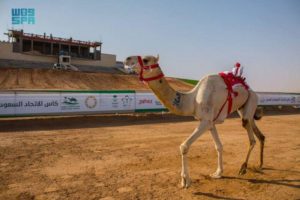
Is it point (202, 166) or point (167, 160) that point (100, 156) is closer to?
point (167, 160)

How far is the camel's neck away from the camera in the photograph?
6.74 m

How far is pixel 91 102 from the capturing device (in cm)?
1950

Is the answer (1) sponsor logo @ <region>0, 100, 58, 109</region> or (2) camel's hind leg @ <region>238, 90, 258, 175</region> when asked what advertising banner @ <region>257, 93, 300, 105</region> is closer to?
(1) sponsor logo @ <region>0, 100, 58, 109</region>

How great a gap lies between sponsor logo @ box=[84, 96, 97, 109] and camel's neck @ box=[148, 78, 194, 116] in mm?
13091

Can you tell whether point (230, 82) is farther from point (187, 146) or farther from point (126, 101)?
point (126, 101)

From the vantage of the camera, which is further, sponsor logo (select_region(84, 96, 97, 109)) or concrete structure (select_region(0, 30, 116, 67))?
concrete structure (select_region(0, 30, 116, 67))

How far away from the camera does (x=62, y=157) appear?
9.55 metres

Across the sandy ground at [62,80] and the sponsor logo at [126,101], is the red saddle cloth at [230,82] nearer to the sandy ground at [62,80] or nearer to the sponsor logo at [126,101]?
the sponsor logo at [126,101]

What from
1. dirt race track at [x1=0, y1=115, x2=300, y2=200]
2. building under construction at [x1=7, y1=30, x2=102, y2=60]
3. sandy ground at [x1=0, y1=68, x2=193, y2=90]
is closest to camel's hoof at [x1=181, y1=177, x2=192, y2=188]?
dirt race track at [x1=0, y1=115, x2=300, y2=200]

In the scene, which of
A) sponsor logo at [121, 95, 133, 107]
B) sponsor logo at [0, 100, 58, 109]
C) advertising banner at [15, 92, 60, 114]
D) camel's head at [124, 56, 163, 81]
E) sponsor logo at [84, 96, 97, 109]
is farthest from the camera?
sponsor logo at [121, 95, 133, 107]

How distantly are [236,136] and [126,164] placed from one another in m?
7.37

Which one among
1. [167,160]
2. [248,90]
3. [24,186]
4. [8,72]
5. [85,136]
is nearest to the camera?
[24,186]

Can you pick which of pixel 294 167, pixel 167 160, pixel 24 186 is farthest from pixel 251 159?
pixel 24 186

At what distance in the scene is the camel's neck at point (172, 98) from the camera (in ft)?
22.1
